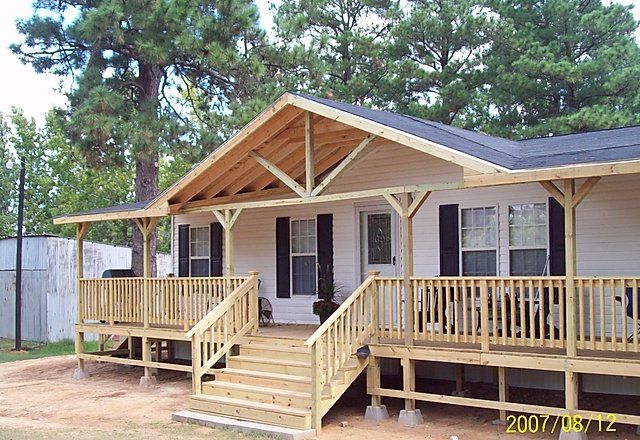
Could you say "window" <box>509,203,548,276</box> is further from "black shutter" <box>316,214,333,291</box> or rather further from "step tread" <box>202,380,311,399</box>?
"step tread" <box>202,380,311,399</box>

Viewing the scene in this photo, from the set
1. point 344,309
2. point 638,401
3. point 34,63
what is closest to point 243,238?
point 344,309

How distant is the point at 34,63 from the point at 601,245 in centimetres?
1698

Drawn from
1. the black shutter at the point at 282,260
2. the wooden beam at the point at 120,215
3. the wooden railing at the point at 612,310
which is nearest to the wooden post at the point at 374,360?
the wooden railing at the point at 612,310

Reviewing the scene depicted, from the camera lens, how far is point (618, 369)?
27.1ft

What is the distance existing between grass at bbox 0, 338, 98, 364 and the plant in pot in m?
9.00

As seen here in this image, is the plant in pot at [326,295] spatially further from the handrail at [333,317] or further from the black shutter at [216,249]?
the black shutter at [216,249]

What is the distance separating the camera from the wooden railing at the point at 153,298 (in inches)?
514

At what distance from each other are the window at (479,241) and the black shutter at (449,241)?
0.33 feet

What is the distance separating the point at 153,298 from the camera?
14.1m

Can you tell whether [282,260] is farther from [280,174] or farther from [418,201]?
[418,201]

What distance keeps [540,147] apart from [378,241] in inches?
126

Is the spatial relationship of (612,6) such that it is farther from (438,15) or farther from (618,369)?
(618,369)

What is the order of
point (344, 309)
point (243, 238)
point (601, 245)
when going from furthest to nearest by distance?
point (243, 238), point (601, 245), point (344, 309)
